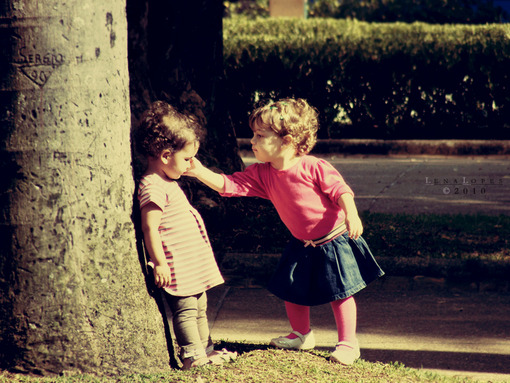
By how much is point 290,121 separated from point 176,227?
0.76 meters

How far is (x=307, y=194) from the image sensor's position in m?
3.63

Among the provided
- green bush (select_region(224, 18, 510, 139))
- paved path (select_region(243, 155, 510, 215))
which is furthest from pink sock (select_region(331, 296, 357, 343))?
green bush (select_region(224, 18, 510, 139))

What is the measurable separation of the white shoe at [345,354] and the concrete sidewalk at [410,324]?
51 centimetres

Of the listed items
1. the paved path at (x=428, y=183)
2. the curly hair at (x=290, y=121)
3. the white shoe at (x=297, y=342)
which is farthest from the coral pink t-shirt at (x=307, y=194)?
the paved path at (x=428, y=183)

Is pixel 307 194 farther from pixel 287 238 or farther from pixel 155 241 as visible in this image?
pixel 287 238

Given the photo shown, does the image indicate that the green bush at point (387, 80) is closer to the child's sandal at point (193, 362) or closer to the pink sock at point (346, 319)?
the pink sock at point (346, 319)

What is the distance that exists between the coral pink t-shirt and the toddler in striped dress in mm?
392

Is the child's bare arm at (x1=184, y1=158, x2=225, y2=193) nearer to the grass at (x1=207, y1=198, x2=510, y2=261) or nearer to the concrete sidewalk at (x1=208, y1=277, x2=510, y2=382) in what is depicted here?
the concrete sidewalk at (x1=208, y1=277, x2=510, y2=382)

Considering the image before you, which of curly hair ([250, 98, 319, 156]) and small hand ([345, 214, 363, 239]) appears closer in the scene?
small hand ([345, 214, 363, 239])

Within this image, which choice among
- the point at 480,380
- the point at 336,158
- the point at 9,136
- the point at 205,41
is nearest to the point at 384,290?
the point at 480,380

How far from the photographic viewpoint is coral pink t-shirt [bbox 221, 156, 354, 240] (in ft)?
11.8

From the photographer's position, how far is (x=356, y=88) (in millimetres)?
11984

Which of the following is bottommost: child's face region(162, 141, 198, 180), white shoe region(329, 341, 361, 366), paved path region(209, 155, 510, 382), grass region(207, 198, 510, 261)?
paved path region(209, 155, 510, 382)

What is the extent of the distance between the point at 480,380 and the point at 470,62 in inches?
338
